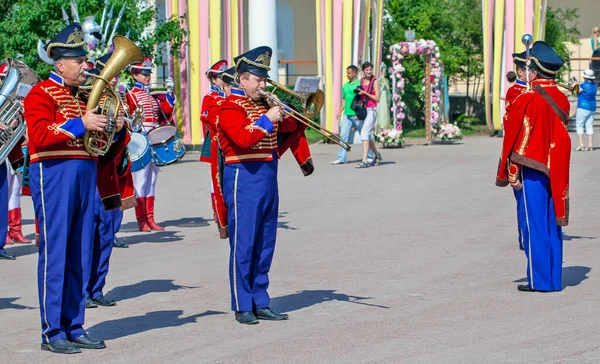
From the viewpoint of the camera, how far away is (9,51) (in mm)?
19344

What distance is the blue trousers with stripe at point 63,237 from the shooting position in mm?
6586

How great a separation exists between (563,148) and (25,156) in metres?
4.34

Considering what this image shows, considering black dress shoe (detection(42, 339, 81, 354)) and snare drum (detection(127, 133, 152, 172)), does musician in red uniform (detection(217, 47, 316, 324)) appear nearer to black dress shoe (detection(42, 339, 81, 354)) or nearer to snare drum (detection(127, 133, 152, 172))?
black dress shoe (detection(42, 339, 81, 354))

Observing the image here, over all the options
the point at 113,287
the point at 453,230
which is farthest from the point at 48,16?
the point at 113,287

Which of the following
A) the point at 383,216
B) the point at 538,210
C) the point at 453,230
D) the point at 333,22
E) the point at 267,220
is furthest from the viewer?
the point at 333,22

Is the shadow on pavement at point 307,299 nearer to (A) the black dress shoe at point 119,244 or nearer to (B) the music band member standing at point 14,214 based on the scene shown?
(A) the black dress shoe at point 119,244

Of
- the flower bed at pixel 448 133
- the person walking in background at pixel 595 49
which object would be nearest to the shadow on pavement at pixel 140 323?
the flower bed at pixel 448 133

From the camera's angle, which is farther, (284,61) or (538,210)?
(284,61)

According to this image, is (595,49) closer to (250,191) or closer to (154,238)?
(154,238)

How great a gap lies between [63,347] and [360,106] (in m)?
12.3

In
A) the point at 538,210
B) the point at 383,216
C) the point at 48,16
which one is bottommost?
the point at 383,216

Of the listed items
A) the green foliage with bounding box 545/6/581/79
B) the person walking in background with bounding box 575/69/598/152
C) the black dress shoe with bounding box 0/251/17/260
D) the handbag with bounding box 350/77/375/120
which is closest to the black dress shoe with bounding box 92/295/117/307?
the black dress shoe with bounding box 0/251/17/260

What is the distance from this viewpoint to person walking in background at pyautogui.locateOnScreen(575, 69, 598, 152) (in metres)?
20.3

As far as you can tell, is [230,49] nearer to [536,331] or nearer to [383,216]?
[383,216]
